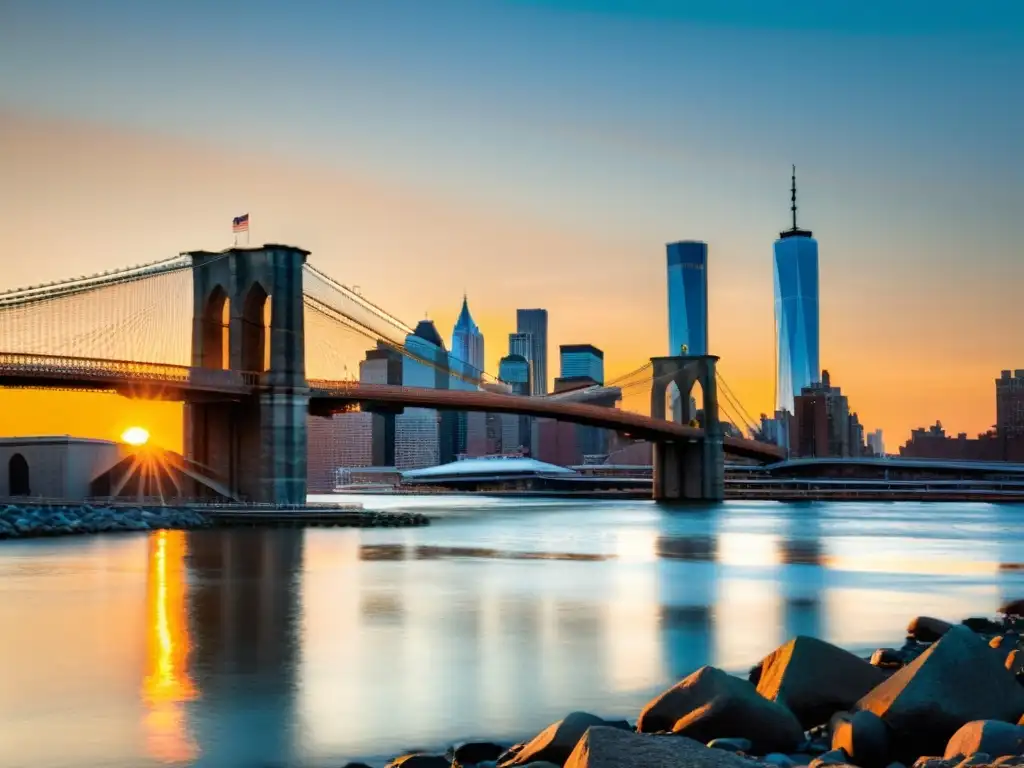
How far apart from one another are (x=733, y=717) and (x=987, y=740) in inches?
72.0

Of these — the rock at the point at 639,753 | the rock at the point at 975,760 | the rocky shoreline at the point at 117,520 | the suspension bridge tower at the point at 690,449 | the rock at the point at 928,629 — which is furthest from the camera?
the suspension bridge tower at the point at 690,449

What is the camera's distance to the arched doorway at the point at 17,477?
5575cm

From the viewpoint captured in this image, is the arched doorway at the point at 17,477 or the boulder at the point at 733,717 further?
the arched doorway at the point at 17,477

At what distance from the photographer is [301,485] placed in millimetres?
52625

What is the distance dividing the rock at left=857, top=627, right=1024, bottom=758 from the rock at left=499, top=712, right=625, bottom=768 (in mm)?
2121

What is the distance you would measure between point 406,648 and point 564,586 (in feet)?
30.4

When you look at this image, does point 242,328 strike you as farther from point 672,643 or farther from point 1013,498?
point 1013,498

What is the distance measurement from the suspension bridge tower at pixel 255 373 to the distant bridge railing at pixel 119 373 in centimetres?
123

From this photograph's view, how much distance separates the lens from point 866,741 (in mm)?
8047

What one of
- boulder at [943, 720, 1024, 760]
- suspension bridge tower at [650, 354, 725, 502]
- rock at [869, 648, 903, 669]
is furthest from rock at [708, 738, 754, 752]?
suspension bridge tower at [650, 354, 725, 502]

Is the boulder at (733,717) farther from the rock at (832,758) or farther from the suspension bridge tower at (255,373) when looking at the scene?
the suspension bridge tower at (255,373)

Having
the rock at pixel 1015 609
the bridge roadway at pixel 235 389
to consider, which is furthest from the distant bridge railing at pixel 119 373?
the rock at pixel 1015 609

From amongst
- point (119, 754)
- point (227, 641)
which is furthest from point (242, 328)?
point (119, 754)

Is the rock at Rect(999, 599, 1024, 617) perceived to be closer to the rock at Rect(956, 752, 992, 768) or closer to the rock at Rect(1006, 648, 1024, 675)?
the rock at Rect(1006, 648, 1024, 675)
